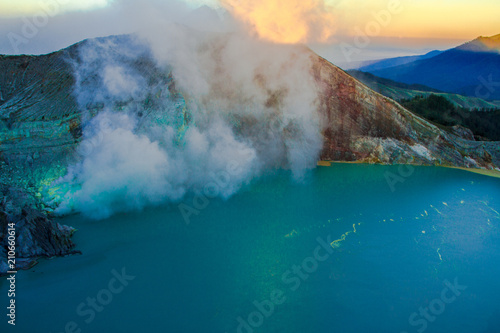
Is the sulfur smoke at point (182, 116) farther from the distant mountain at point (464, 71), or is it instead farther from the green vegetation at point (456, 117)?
the distant mountain at point (464, 71)

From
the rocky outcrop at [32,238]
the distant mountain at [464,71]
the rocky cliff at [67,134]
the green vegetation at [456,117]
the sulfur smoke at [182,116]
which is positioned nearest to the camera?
the rocky outcrop at [32,238]

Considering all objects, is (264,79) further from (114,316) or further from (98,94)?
(114,316)

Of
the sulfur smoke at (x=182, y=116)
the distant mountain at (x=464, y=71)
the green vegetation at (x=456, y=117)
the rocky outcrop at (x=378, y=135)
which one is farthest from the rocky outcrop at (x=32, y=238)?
the distant mountain at (x=464, y=71)

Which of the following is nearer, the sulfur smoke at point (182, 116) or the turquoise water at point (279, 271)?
the turquoise water at point (279, 271)

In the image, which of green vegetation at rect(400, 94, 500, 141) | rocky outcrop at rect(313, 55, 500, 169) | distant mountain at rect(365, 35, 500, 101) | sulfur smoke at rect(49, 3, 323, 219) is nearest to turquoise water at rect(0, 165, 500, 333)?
sulfur smoke at rect(49, 3, 323, 219)

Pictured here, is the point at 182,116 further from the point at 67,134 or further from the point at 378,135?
the point at 378,135

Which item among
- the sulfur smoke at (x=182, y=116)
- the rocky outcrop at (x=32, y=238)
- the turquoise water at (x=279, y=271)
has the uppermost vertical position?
the sulfur smoke at (x=182, y=116)
